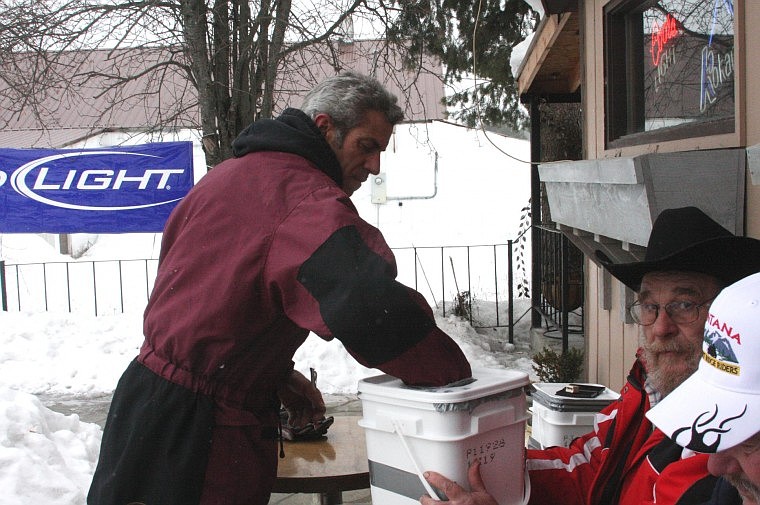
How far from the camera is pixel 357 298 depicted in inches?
65.0

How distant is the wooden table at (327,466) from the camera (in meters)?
2.47

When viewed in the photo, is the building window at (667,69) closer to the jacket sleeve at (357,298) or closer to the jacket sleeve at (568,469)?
the jacket sleeve at (568,469)

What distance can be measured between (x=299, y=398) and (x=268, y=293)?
33.7 inches

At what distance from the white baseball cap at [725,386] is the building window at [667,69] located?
5.51ft

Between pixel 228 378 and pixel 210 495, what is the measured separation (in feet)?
1.03

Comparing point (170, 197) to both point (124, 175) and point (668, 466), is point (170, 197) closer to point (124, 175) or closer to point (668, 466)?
point (124, 175)

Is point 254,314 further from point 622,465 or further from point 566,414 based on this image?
point 566,414

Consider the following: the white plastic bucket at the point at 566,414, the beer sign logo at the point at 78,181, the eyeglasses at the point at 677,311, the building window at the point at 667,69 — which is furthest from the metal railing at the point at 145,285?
the eyeglasses at the point at 677,311

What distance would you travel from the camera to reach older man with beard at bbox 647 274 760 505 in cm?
106

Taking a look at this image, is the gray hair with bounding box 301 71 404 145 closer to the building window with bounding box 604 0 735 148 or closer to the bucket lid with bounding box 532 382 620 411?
the building window with bounding box 604 0 735 148

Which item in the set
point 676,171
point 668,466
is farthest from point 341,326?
point 676,171

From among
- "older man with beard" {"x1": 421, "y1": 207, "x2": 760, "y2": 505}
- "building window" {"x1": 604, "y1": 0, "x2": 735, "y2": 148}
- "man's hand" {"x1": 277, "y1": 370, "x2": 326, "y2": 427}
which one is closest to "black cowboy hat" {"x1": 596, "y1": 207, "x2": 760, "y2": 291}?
"older man with beard" {"x1": 421, "y1": 207, "x2": 760, "y2": 505}

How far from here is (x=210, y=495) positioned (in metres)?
1.96

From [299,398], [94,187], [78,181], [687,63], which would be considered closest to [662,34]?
[687,63]
